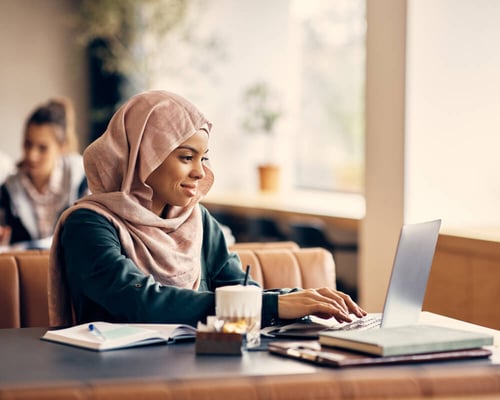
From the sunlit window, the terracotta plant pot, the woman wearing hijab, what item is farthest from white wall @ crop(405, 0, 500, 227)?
the terracotta plant pot

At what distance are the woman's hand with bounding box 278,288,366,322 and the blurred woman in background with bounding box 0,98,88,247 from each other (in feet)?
11.3

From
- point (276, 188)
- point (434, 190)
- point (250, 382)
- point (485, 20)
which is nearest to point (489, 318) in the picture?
point (434, 190)

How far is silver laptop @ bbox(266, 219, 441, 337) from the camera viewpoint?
1860 millimetres

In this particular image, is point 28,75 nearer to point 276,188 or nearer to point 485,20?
point 276,188

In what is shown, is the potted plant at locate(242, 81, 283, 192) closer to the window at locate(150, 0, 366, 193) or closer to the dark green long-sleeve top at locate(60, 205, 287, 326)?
the window at locate(150, 0, 366, 193)

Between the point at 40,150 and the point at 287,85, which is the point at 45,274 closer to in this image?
the point at 40,150

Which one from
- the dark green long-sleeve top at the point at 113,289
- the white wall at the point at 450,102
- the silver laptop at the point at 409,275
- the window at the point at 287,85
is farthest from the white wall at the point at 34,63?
the silver laptop at the point at 409,275

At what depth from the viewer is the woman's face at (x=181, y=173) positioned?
229cm

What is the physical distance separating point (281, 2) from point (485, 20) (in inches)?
142

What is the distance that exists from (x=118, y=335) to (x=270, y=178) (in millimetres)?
5477

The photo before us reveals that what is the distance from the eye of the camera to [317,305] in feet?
6.49

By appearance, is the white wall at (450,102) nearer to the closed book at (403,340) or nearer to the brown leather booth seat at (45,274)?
the brown leather booth seat at (45,274)

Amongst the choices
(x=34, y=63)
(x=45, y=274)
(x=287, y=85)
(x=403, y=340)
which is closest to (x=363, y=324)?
(x=403, y=340)

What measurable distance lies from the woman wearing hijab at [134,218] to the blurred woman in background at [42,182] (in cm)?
305
